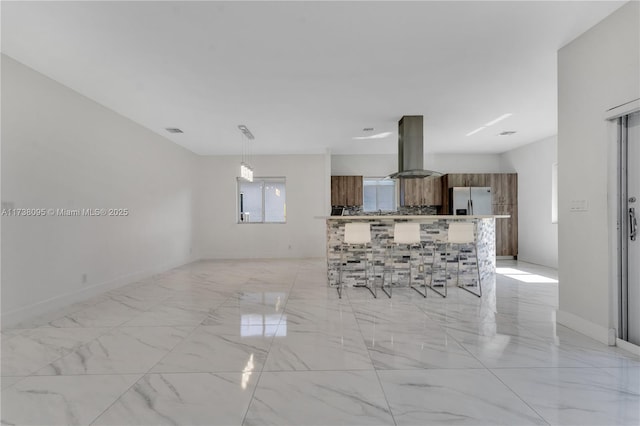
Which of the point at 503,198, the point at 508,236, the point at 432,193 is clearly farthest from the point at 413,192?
the point at 508,236

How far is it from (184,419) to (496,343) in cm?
252

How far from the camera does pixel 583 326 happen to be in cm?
293

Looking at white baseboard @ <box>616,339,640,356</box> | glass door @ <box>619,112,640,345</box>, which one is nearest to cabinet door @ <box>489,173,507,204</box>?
glass door @ <box>619,112,640,345</box>

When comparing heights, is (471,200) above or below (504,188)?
below

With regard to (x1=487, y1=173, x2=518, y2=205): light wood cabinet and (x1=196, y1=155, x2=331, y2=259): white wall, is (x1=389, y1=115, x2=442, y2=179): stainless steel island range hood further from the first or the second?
(x1=487, y1=173, x2=518, y2=205): light wood cabinet

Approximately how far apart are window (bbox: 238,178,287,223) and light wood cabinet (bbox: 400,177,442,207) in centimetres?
321

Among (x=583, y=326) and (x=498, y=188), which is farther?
(x=498, y=188)

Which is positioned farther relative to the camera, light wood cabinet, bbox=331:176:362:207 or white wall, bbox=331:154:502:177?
white wall, bbox=331:154:502:177

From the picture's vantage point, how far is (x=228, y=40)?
2881mm

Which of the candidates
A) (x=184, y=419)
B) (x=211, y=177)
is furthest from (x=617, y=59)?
(x=211, y=177)

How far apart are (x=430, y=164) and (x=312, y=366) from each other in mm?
7180

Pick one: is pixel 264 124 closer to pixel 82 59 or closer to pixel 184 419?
pixel 82 59

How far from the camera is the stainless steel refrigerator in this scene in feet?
24.6

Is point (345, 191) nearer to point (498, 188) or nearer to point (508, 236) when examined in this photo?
point (498, 188)
